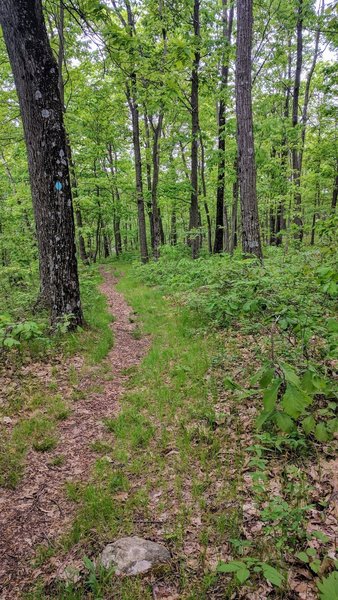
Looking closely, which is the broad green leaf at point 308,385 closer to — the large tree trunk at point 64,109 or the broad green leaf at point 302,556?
the broad green leaf at point 302,556

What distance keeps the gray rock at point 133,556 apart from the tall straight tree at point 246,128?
6.73 m

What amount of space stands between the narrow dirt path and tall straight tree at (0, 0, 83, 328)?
7.95 ft

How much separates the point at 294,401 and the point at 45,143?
6.23m

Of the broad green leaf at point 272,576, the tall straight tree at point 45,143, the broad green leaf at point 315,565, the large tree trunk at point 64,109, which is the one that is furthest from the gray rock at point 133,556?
the large tree trunk at point 64,109

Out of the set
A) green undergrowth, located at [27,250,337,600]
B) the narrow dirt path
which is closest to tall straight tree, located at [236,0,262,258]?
green undergrowth, located at [27,250,337,600]

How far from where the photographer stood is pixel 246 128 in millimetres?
7773

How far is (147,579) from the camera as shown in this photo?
2385 mm

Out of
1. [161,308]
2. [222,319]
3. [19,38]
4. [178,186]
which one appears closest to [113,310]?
[161,308]

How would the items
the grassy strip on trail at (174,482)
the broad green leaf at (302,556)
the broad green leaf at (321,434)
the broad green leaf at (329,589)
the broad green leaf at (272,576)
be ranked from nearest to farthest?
the broad green leaf at (329,589) → the broad green leaf at (272,576) → the broad green leaf at (302,556) → the grassy strip on trail at (174,482) → the broad green leaf at (321,434)

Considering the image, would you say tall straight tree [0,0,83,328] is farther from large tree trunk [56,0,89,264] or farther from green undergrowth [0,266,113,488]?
large tree trunk [56,0,89,264]

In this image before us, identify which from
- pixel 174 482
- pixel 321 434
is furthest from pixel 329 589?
pixel 174 482

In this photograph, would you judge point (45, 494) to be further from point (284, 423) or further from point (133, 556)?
point (284, 423)

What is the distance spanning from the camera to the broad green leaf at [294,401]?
1.81 meters

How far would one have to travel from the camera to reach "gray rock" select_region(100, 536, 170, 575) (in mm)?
2441
